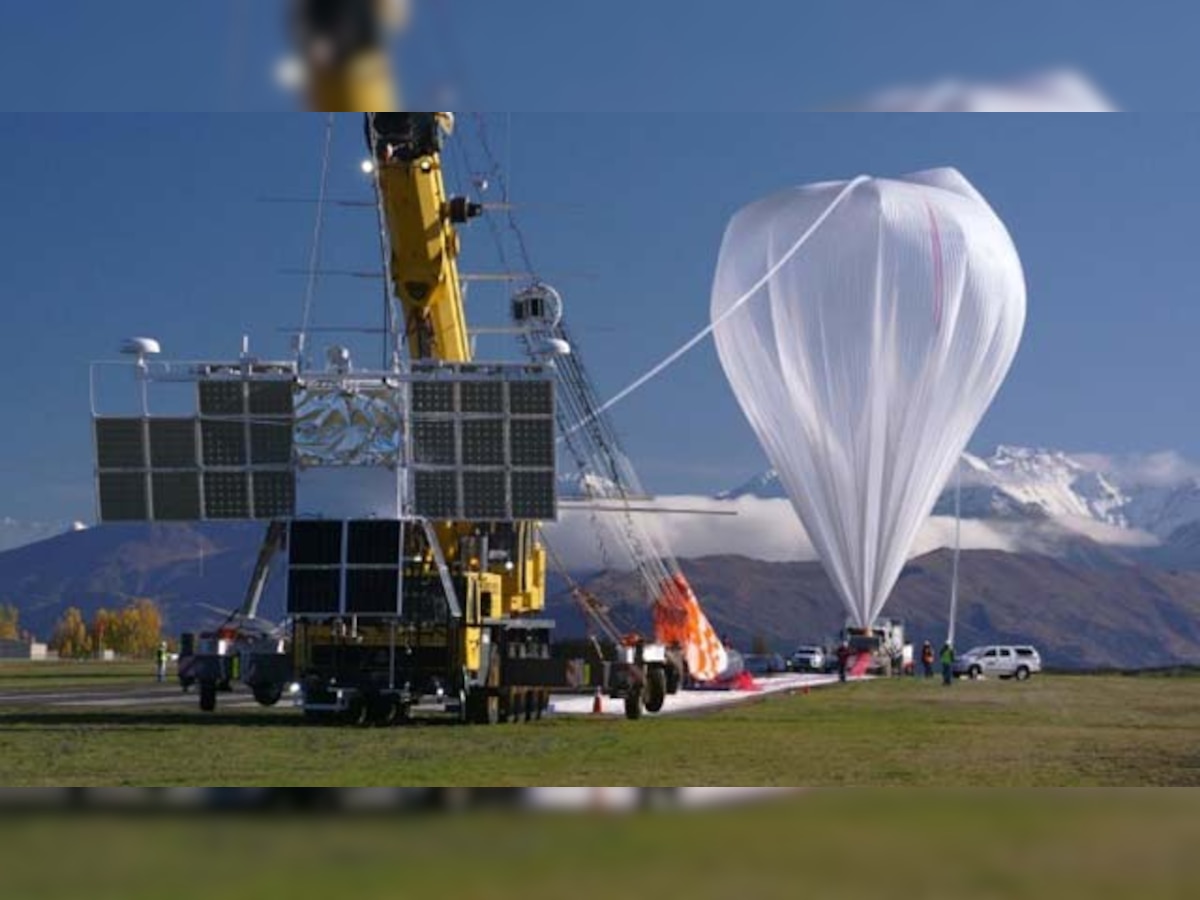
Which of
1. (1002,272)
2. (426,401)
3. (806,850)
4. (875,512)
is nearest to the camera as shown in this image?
(806,850)

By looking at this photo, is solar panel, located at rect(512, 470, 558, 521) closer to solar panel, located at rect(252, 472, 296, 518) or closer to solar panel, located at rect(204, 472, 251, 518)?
solar panel, located at rect(252, 472, 296, 518)

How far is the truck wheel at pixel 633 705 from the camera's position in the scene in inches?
1187

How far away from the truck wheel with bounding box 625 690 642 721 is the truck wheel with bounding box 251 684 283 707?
5410mm

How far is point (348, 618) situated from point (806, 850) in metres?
21.0

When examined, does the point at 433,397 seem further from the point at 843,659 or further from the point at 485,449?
the point at 843,659

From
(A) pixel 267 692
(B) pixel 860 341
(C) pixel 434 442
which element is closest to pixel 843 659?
(B) pixel 860 341

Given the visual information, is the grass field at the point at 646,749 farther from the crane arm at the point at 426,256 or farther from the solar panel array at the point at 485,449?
the crane arm at the point at 426,256

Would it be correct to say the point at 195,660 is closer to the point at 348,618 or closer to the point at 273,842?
the point at 348,618

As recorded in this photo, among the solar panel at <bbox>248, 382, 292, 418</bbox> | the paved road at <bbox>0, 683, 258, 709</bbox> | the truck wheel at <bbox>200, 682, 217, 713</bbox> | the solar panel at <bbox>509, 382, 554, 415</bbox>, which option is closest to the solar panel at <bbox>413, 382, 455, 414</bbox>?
the solar panel at <bbox>509, 382, 554, 415</bbox>

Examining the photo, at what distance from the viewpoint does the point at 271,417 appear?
96.5 ft

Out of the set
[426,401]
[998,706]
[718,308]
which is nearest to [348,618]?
[426,401]

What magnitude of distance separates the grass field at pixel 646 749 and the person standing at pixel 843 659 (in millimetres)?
20331

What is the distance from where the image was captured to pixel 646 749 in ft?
72.2

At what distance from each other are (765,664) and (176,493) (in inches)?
1818
